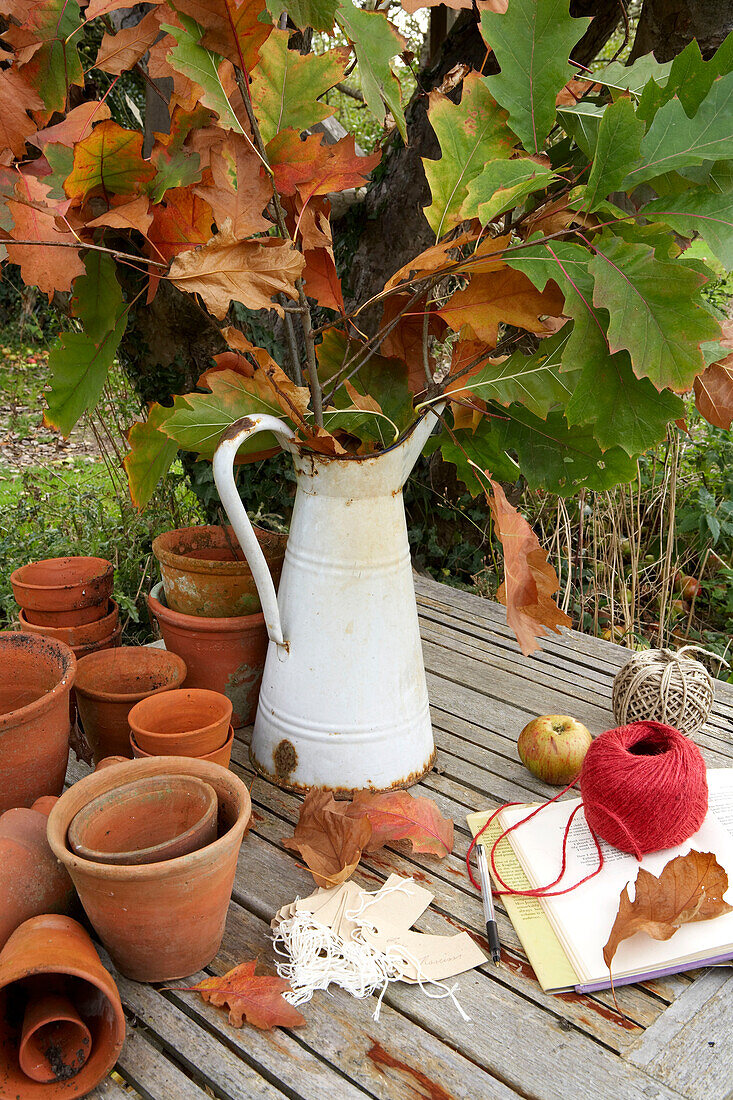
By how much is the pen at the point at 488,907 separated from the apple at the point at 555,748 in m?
0.16

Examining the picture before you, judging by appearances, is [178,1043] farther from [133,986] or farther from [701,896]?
[701,896]

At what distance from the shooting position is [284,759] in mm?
1017

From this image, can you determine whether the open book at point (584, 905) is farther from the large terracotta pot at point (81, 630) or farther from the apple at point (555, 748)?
the large terracotta pot at point (81, 630)

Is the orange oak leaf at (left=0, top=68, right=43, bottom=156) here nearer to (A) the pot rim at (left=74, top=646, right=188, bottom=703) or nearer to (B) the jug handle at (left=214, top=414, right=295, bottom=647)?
(B) the jug handle at (left=214, top=414, right=295, bottom=647)

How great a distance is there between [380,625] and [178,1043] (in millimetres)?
465

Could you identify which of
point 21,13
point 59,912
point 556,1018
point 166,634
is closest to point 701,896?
point 556,1018

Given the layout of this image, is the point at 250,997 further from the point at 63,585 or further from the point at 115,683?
the point at 63,585

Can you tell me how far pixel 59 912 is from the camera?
743 millimetres

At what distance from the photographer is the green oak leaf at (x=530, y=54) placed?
0.83 m

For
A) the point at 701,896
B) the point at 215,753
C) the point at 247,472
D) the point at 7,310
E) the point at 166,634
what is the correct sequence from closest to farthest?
the point at 701,896 → the point at 215,753 → the point at 166,634 → the point at 247,472 → the point at 7,310

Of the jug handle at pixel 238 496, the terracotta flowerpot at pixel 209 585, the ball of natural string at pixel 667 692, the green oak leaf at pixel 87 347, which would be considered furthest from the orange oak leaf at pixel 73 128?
the ball of natural string at pixel 667 692

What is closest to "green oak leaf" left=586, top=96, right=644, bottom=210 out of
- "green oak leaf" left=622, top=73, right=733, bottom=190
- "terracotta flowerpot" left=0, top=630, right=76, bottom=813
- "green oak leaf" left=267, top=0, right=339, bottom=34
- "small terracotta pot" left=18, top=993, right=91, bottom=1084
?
"green oak leaf" left=622, top=73, right=733, bottom=190

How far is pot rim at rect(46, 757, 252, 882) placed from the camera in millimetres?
658

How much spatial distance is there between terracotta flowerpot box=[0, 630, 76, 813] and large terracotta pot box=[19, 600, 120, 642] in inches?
6.1
